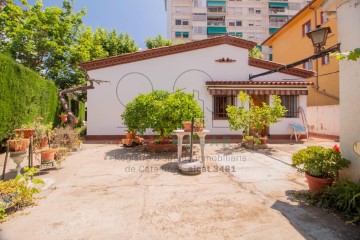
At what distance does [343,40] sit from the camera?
4.09m

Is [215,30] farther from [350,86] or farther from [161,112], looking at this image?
[350,86]

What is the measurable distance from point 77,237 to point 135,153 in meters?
5.75

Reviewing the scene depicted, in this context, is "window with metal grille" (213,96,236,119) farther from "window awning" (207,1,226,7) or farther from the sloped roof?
"window awning" (207,1,226,7)

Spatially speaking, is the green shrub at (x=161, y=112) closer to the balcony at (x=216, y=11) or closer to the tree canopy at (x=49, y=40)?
the tree canopy at (x=49, y=40)

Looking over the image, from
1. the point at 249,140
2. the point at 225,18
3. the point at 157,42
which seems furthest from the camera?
the point at 225,18

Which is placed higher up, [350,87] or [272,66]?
[272,66]

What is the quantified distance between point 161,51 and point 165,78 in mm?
1597

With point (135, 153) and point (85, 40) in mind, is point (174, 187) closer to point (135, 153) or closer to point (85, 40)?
point (135, 153)

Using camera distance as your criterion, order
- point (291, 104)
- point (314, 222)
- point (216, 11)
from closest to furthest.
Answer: point (314, 222) < point (291, 104) < point (216, 11)

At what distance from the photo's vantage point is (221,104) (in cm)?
1273

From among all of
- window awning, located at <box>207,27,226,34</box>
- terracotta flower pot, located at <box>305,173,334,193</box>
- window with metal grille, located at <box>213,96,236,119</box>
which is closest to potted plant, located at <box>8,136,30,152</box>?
terracotta flower pot, located at <box>305,173,334,193</box>

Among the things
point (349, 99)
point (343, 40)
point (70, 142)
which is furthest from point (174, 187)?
point (70, 142)

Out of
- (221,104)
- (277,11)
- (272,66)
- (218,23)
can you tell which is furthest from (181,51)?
(277,11)

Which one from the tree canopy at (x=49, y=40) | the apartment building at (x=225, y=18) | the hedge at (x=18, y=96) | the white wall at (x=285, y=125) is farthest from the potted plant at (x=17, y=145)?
the apartment building at (x=225, y=18)
